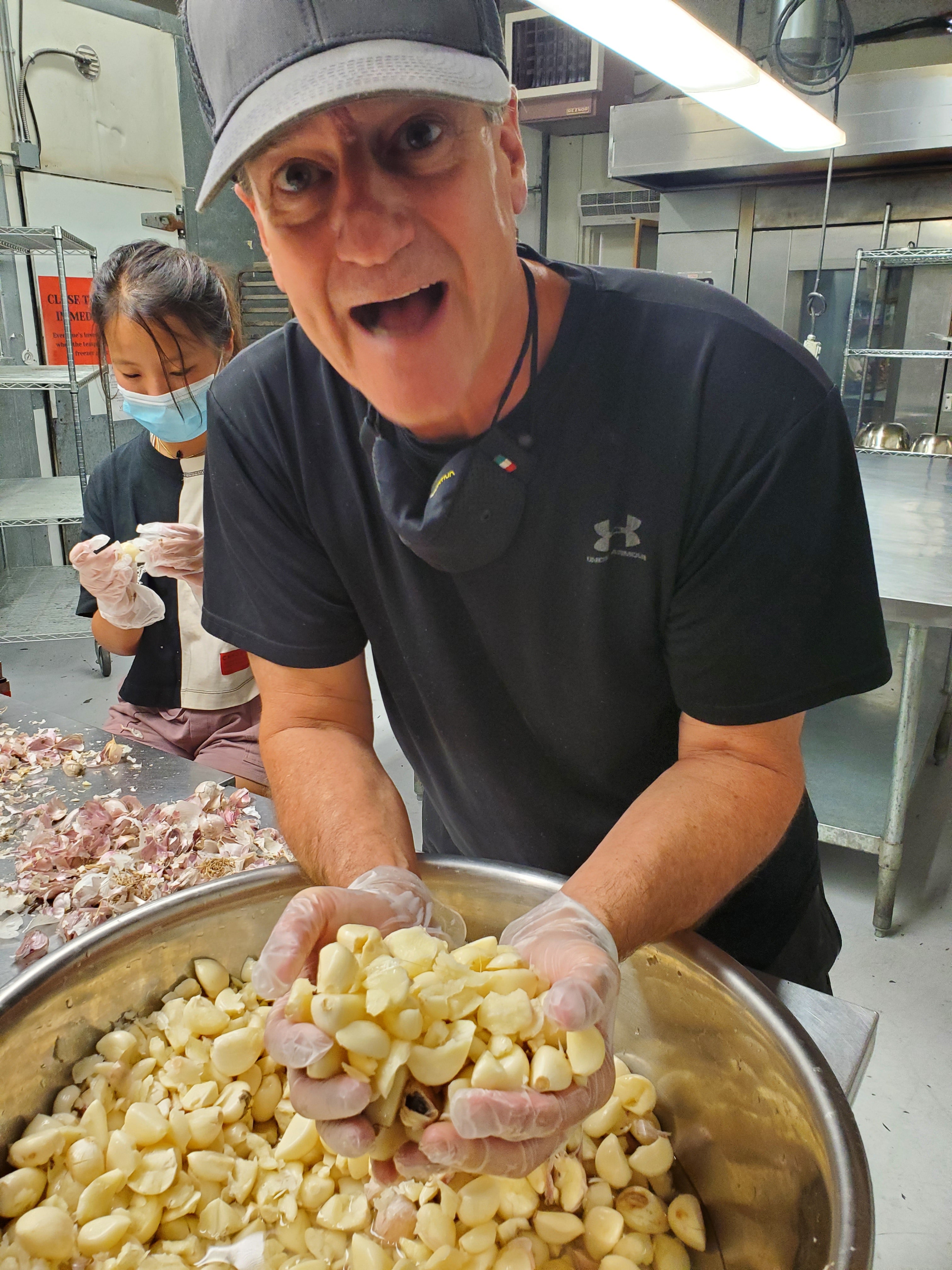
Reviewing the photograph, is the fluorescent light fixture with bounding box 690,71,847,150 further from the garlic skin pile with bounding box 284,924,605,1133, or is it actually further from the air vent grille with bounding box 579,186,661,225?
the air vent grille with bounding box 579,186,661,225

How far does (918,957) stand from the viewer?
2.42 metres

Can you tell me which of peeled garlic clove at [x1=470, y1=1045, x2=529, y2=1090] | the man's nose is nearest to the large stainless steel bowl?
peeled garlic clove at [x1=470, y1=1045, x2=529, y2=1090]

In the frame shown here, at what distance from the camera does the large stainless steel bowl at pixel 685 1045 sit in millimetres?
668

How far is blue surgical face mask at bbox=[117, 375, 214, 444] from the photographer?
2066 mm

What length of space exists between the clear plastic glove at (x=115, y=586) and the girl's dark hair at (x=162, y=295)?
0.41m

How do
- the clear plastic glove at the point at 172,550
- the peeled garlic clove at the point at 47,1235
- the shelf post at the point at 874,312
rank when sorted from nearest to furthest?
1. the peeled garlic clove at the point at 47,1235
2. the clear plastic glove at the point at 172,550
3. the shelf post at the point at 874,312

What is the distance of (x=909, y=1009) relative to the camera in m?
2.22


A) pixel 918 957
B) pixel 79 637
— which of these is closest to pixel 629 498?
pixel 918 957

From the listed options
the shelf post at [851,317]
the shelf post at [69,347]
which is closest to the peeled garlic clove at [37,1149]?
the shelf post at [69,347]

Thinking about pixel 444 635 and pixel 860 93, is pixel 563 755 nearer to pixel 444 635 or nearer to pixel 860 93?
pixel 444 635

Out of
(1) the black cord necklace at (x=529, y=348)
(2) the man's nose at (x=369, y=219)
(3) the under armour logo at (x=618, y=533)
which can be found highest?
(2) the man's nose at (x=369, y=219)

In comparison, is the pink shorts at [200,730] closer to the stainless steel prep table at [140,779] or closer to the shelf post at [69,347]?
the stainless steel prep table at [140,779]

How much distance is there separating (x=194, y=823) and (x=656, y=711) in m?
0.77

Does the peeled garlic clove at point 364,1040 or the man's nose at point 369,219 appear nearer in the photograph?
the peeled garlic clove at point 364,1040
